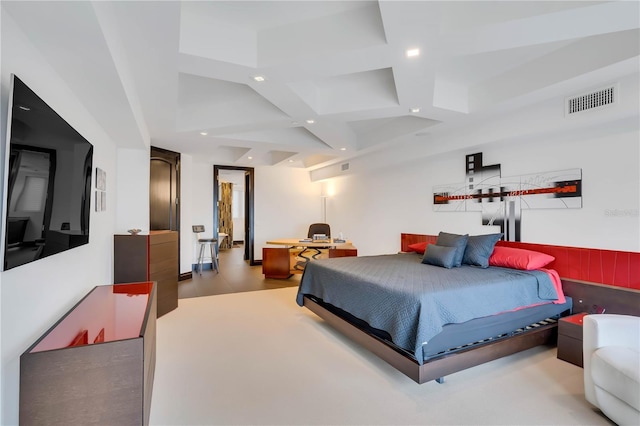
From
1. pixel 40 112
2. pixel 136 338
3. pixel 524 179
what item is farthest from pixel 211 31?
pixel 524 179

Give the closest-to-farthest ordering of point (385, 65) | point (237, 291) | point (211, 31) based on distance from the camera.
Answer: point (211, 31)
point (385, 65)
point (237, 291)

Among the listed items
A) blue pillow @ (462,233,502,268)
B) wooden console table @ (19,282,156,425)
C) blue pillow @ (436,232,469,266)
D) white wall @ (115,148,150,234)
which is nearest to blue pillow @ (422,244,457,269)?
Result: blue pillow @ (436,232,469,266)

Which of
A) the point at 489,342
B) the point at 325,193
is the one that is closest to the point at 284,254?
the point at 325,193

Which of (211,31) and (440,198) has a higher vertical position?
(211,31)

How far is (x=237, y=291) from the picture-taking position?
5148mm

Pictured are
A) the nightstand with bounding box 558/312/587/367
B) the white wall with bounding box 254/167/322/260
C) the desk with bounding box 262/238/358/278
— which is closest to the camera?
the nightstand with bounding box 558/312/587/367

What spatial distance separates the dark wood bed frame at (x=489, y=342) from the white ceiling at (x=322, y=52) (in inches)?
76.4

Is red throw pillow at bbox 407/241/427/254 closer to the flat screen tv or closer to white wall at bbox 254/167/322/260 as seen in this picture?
white wall at bbox 254/167/322/260

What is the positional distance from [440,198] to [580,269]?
196 centimetres

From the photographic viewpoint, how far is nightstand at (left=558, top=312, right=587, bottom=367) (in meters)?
2.67

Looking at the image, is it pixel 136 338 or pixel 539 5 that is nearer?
pixel 136 338

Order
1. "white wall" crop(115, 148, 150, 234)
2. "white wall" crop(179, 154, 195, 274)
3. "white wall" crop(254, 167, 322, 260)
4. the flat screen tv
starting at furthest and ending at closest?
1. "white wall" crop(254, 167, 322, 260)
2. "white wall" crop(179, 154, 195, 274)
3. "white wall" crop(115, 148, 150, 234)
4. the flat screen tv

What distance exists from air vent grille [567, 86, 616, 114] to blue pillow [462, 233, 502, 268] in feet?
4.81

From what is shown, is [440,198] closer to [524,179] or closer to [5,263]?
[524,179]
